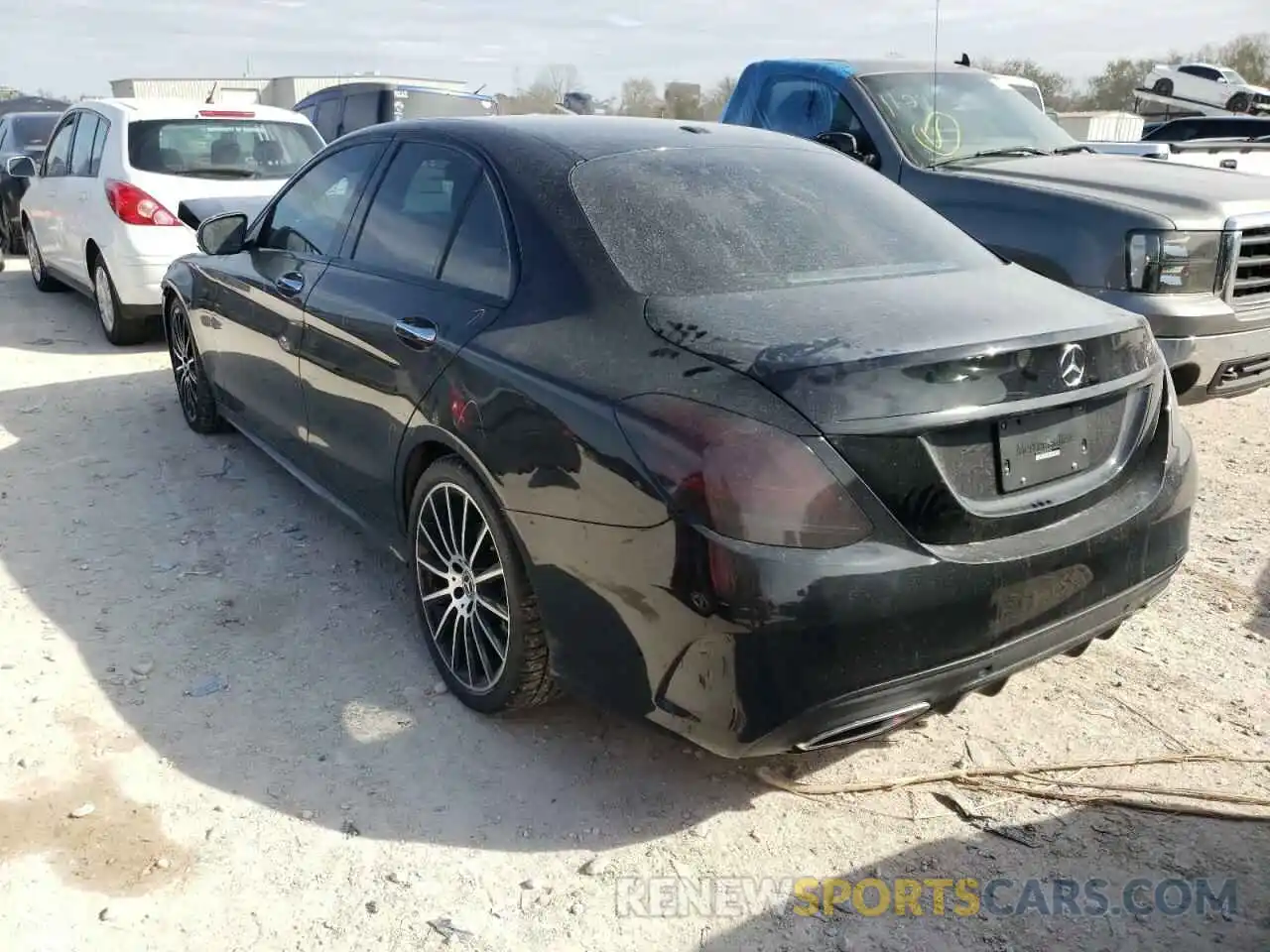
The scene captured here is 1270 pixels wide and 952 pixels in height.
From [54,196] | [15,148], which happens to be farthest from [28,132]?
[54,196]

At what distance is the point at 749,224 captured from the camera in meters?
3.09

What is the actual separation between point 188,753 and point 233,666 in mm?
493

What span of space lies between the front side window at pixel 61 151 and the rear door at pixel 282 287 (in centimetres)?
500

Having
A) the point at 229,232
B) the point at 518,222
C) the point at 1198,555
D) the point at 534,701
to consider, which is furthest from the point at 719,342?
the point at 229,232

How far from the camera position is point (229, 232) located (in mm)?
4895

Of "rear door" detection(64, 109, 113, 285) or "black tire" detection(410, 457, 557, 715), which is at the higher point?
"rear door" detection(64, 109, 113, 285)

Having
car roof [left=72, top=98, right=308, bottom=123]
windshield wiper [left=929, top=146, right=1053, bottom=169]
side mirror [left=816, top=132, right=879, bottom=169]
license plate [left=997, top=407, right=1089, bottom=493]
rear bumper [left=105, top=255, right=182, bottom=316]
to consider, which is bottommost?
rear bumper [left=105, top=255, right=182, bottom=316]

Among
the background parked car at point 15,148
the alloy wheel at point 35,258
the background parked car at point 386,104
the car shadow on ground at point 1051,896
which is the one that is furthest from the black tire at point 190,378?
the background parked car at point 15,148

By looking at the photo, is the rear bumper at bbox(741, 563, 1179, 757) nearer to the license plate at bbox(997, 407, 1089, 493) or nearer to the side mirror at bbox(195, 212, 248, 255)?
the license plate at bbox(997, 407, 1089, 493)

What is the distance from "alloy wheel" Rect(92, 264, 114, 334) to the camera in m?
7.83

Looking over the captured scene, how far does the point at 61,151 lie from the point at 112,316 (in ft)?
7.40

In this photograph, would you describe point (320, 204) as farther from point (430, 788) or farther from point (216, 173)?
point (216, 173)

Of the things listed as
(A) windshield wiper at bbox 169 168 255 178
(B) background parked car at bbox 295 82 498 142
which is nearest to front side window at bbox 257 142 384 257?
(A) windshield wiper at bbox 169 168 255 178

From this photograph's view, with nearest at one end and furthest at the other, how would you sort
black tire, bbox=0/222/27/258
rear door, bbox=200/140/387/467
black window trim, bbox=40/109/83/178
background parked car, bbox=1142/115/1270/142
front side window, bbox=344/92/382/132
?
1. rear door, bbox=200/140/387/467
2. black window trim, bbox=40/109/83/178
3. black tire, bbox=0/222/27/258
4. front side window, bbox=344/92/382/132
5. background parked car, bbox=1142/115/1270/142
